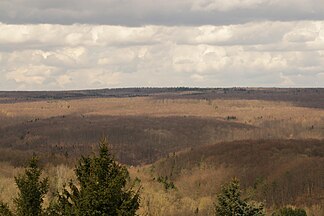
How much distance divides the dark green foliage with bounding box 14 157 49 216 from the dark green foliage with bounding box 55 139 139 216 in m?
6.67

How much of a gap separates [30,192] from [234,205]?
1342 centimetres

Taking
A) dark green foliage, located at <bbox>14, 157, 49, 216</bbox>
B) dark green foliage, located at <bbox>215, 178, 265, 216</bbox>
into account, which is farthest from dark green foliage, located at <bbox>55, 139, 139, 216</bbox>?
dark green foliage, located at <bbox>215, 178, 265, 216</bbox>

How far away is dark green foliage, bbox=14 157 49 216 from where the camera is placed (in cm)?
3366

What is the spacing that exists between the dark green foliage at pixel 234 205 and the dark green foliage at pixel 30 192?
11.9 m

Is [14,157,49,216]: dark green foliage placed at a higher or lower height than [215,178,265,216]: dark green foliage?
higher

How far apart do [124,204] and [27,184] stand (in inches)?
423

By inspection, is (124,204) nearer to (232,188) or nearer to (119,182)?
(119,182)

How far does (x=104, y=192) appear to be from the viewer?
2548 centimetres

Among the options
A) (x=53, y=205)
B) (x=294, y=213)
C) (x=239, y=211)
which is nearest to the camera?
(x=53, y=205)

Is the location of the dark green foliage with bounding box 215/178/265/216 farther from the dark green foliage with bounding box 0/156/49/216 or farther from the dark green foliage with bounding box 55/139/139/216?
the dark green foliage with bounding box 55/139/139/216

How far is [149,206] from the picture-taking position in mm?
197750

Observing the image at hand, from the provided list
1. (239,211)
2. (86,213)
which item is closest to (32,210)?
(86,213)

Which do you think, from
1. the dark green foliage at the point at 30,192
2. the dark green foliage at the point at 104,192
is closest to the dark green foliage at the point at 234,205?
the dark green foliage at the point at 30,192

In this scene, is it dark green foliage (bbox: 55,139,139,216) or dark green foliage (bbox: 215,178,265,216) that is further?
dark green foliage (bbox: 215,178,265,216)
